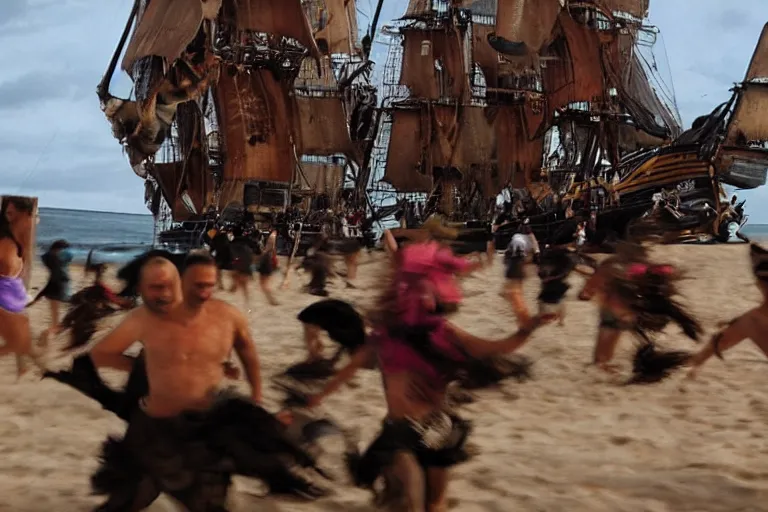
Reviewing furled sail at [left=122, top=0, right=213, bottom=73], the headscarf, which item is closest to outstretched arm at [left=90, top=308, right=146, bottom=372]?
the headscarf

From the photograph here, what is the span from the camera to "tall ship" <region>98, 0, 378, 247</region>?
21938mm

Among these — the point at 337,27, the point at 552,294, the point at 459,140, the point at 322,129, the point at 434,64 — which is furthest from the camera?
the point at 434,64

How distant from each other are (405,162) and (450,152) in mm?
2200

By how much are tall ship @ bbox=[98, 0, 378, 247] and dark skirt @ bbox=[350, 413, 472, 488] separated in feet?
62.0

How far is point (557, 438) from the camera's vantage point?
4.87m

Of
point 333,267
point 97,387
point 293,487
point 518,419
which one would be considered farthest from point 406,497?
point 333,267

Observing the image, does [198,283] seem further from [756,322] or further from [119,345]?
[756,322]

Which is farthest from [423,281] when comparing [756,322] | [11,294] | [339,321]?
[11,294]

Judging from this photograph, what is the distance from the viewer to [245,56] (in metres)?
27.8

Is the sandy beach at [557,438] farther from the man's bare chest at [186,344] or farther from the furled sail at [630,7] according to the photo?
the furled sail at [630,7]

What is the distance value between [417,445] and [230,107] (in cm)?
2595

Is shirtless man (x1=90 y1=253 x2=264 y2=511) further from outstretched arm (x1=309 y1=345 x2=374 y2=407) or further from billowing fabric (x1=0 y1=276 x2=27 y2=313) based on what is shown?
billowing fabric (x1=0 y1=276 x2=27 y2=313)

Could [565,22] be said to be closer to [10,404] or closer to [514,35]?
[514,35]

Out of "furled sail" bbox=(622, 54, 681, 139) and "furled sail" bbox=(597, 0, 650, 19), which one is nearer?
"furled sail" bbox=(622, 54, 681, 139)
